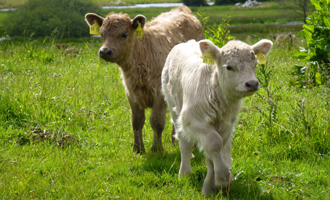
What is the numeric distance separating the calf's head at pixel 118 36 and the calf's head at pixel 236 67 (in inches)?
80.9

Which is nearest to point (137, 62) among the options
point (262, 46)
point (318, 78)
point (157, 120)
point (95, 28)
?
point (95, 28)

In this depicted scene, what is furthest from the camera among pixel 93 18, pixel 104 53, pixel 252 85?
pixel 93 18

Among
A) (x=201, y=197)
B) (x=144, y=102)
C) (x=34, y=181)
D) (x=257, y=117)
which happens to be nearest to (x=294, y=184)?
(x=201, y=197)

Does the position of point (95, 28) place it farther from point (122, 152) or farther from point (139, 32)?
point (122, 152)

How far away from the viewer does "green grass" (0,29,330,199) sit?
13.7 ft

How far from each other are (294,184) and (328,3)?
14.1ft

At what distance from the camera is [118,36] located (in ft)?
19.2

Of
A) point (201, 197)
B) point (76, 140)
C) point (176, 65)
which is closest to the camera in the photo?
point (201, 197)

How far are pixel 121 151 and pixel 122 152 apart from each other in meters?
0.04

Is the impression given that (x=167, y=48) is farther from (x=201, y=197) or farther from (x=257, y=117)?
(x=201, y=197)

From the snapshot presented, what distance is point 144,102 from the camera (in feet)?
19.6

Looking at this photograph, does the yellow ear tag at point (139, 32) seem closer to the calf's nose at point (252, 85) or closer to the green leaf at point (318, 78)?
the calf's nose at point (252, 85)

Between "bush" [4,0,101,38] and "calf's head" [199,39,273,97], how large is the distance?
10.7 m

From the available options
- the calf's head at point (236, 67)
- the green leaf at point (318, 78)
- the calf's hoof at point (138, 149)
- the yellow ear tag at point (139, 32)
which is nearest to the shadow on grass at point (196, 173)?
the calf's hoof at point (138, 149)
